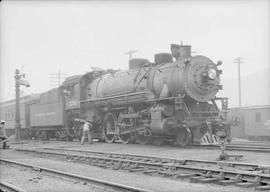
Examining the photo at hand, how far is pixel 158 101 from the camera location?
15.6m

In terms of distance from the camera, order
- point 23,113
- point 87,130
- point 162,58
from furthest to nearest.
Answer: point 23,113, point 87,130, point 162,58

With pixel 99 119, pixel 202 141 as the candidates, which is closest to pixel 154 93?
pixel 202 141

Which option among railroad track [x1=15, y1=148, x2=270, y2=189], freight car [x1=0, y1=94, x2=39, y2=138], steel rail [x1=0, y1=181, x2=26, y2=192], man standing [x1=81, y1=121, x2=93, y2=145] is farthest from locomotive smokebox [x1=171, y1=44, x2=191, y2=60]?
freight car [x1=0, y1=94, x2=39, y2=138]

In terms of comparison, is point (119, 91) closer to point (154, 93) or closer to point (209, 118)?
point (154, 93)

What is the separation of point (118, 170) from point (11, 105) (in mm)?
24337

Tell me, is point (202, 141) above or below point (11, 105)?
below

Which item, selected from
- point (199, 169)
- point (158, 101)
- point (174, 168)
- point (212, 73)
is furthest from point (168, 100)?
point (199, 169)

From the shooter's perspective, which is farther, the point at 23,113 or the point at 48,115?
the point at 23,113

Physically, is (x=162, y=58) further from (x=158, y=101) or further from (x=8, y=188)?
(x=8, y=188)

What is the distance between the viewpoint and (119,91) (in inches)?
709

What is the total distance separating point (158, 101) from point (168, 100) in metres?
0.38

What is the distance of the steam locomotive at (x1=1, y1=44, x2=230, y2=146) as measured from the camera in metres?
15.0

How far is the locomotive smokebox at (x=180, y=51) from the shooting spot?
15891 millimetres

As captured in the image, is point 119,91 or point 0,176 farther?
point 119,91
